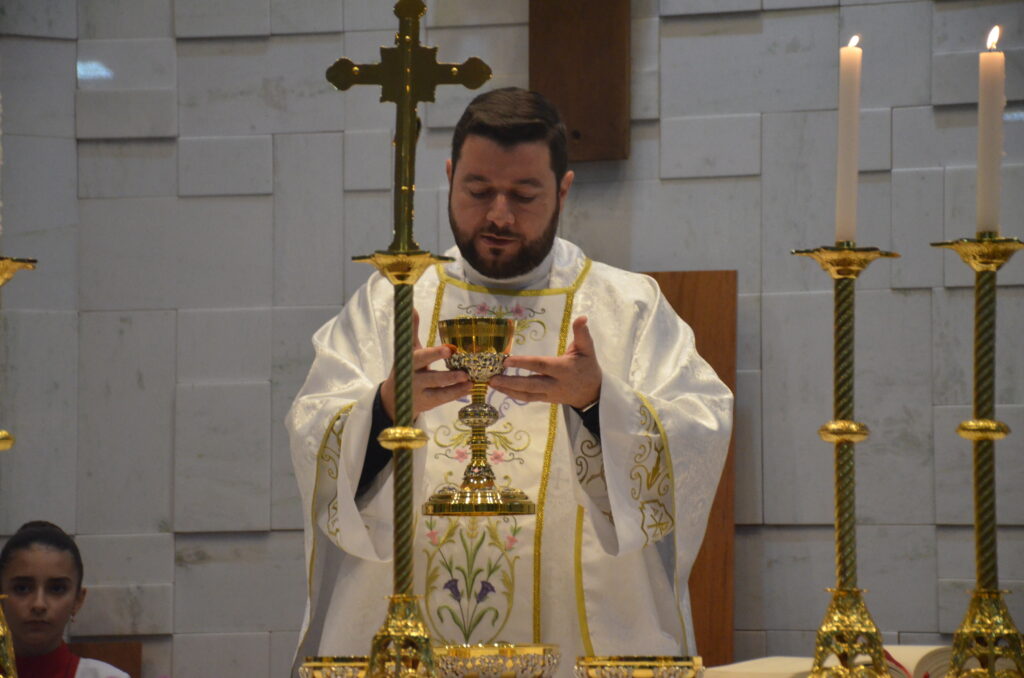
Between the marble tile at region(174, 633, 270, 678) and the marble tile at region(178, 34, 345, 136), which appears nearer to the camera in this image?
the marble tile at region(174, 633, 270, 678)

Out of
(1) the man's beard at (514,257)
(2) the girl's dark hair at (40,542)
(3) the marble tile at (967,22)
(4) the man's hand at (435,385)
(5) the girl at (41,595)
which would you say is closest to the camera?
(4) the man's hand at (435,385)

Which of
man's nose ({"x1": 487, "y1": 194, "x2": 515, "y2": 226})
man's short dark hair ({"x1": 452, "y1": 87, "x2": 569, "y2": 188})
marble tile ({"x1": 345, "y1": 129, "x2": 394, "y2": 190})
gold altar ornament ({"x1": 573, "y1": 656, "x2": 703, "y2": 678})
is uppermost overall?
marble tile ({"x1": 345, "y1": 129, "x2": 394, "y2": 190})

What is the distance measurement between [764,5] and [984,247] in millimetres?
3408

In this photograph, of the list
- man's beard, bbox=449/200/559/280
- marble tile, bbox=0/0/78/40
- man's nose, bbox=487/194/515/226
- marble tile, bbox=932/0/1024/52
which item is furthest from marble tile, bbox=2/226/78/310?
marble tile, bbox=932/0/1024/52

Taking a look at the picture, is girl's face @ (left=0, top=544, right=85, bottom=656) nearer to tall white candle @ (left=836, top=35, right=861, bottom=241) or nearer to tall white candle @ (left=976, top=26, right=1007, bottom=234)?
tall white candle @ (left=836, top=35, right=861, bottom=241)

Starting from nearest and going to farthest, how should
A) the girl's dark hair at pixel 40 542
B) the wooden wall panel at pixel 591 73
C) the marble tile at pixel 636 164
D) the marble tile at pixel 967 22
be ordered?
the girl's dark hair at pixel 40 542 → the marble tile at pixel 967 22 → the wooden wall panel at pixel 591 73 → the marble tile at pixel 636 164

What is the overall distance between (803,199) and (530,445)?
6.54ft

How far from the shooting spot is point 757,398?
537cm

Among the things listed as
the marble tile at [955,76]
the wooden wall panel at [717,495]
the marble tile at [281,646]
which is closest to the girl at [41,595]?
the marble tile at [281,646]

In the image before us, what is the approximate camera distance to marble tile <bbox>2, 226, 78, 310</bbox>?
564cm

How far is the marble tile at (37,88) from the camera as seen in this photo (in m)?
5.72

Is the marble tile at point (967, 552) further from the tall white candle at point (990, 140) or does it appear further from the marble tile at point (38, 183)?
the marble tile at point (38, 183)

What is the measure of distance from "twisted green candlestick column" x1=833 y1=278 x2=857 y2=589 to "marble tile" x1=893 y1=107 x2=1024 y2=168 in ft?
10.6

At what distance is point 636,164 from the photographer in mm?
5504
